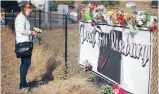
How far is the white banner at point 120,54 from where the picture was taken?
524 centimetres

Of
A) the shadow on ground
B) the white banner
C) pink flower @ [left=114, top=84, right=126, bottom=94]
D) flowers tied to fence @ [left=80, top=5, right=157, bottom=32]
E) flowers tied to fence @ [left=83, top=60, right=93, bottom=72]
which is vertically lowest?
the shadow on ground

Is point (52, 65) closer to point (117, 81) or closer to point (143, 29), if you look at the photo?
point (117, 81)

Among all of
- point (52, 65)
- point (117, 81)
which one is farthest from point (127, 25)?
point (52, 65)

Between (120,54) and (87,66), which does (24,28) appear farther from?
(120,54)

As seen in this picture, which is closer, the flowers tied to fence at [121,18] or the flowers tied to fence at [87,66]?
the flowers tied to fence at [121,18]

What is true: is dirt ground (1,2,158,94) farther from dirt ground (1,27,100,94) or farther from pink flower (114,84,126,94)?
pink flower (114,84,126,94)

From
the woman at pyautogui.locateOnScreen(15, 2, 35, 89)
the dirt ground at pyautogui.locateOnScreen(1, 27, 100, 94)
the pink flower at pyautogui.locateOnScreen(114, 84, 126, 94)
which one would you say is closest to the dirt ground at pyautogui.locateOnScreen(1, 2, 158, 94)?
the dirt ground at pyautogui.locateOnScreen(1, 27, 100, 94)

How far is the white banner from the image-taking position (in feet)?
17.2

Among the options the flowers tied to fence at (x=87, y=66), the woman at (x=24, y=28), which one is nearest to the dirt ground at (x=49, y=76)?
the flowers tied to fence at (x=87, y=66)

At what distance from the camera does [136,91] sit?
545cm

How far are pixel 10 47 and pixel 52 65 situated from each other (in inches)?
186

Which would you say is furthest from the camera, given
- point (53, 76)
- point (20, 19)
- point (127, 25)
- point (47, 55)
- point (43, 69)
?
point (47, 55)

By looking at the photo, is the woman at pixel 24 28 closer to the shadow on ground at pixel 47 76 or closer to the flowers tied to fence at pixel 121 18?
the shadow on ground at pixel 47 76

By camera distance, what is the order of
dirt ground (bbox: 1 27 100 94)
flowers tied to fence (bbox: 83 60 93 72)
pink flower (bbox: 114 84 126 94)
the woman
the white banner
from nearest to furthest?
the white banner, pink flower (bbox: 114 84 126 94), the woman, dirt ground (bbox: 1 27 100 94), flowers tied to fence (bbox: 83 60 93 72)
